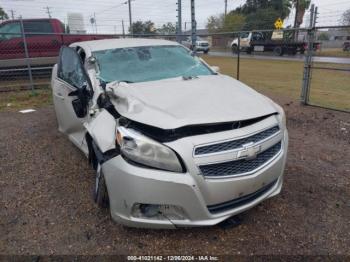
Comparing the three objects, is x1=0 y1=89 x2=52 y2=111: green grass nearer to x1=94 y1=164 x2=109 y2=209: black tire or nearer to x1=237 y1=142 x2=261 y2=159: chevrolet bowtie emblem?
x1=94 y1=164 x2=109 y2=209: black tire

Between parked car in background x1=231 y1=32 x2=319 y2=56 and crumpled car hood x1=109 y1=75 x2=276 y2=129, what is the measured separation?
23.0m

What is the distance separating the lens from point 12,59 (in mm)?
9812

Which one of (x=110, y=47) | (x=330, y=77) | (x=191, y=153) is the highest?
(x=110, y=47)

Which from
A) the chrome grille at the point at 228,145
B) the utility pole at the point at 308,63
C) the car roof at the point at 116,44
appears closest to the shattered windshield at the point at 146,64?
the car roof at the point at 116,44

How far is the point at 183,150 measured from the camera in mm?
2156

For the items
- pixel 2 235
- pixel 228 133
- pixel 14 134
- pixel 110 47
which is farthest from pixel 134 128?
Result: pixel 14 134

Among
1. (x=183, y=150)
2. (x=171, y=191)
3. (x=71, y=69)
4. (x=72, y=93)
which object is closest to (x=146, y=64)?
(x=72, y=93)

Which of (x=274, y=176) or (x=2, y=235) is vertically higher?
(x=274, y=176)

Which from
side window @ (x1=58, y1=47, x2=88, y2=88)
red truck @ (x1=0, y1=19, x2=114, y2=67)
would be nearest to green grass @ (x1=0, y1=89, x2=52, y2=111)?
red truck @ (x1=0, y1=19, x2=114, y2=67)

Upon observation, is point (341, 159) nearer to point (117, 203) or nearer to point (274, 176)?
point (274, 176)

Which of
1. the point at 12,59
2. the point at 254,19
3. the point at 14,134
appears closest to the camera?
the point at 14,134

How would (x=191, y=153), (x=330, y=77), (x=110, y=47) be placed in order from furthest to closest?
(x=330, y=77) < (x=110, y=47) < (x=191, y=153)

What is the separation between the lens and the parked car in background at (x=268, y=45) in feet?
84.2

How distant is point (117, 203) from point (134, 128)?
0.60m
